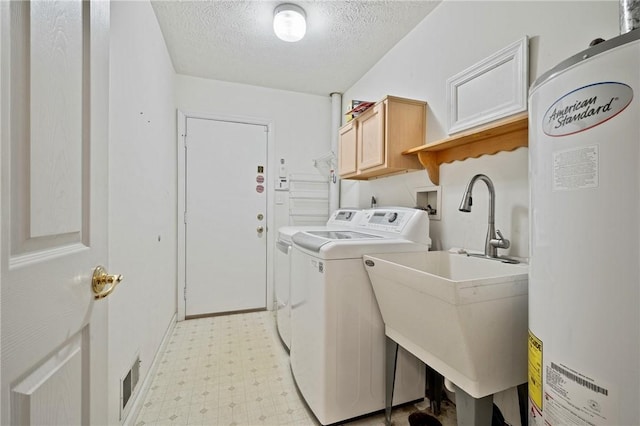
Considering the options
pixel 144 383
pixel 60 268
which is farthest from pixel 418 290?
pixel 144 383

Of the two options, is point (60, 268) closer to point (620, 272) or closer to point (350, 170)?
point (620, 272)

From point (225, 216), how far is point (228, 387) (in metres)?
1.66

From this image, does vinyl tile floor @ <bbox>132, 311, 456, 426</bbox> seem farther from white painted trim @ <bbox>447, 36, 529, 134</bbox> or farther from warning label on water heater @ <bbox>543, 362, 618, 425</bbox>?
white painted trim @ <bbox>447, 36, 529, 134</bbox>

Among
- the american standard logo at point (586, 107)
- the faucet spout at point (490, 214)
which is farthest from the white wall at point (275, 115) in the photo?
the american standard logo at point (586, 107)

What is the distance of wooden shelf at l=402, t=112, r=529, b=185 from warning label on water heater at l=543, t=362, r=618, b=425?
0.92 m

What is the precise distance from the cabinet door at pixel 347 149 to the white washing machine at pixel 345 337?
38.6 inches

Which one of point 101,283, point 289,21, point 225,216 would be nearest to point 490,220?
point 101,283

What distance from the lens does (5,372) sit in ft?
1.40

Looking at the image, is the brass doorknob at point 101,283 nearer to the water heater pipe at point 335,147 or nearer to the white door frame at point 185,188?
the white door frame at point 185,188

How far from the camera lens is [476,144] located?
1537 millimetres

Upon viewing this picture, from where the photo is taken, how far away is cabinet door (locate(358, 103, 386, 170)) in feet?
6.34

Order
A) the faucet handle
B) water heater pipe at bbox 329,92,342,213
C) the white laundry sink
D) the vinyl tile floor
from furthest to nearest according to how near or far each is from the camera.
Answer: water heater pipe at bbox 329,92,342,213, the vinyl tile floor, the faucet handle, the white laundry sink

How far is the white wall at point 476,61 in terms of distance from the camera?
1166 mm

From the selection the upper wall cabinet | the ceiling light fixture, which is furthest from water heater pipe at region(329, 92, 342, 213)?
the ceiling light fixture
